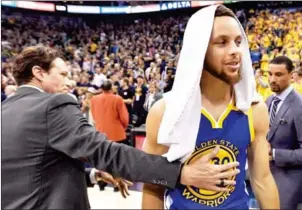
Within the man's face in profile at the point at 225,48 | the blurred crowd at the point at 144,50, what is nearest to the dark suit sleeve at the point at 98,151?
the man's face in profile at the point at 225,48

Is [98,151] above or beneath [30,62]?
beneath

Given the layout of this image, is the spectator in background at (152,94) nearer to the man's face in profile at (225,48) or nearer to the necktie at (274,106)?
the necktie at (274,106)

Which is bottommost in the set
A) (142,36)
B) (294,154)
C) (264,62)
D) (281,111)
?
(294,154)

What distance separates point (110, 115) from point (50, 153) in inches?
47.3

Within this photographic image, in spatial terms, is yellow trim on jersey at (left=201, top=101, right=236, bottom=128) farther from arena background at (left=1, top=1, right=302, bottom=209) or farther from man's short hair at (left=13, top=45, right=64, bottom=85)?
arena background at (left=1, top=1, right=302, bottom=209)

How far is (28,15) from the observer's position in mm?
3859

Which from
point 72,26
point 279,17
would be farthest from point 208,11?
point 72,26

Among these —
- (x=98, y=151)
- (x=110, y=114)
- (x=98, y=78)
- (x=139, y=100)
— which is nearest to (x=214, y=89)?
(x=98, y=151)

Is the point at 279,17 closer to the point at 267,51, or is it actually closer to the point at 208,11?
the point at 267,51

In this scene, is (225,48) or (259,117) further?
(259,117)

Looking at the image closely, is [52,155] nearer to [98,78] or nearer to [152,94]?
[152,94]

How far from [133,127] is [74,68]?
3.48ft

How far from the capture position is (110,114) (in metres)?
2.48

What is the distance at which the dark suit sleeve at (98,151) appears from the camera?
3.75 feet
